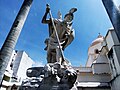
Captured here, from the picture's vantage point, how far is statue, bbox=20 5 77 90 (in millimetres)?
3564

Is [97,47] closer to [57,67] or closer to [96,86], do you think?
[96,86]

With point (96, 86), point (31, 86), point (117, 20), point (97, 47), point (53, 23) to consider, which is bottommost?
point (96, 86)

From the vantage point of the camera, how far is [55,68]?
3.93m

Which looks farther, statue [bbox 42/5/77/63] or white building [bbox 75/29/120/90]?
white building [bbox 75/29/120/90]

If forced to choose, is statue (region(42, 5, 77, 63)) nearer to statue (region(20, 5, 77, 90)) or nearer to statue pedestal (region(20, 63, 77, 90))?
statue (region(20, 5, 77, 90))

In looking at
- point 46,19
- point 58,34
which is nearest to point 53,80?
point 58,34

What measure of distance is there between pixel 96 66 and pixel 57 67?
56.7 ft

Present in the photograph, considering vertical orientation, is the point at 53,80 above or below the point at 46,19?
below

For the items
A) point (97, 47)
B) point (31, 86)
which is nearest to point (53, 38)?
point (31, 86)

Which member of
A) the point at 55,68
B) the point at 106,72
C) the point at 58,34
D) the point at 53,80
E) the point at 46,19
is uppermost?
the point at 46,19

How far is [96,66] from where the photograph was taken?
20078mm

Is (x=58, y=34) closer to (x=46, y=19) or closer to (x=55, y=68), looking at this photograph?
(x=46, y=19)

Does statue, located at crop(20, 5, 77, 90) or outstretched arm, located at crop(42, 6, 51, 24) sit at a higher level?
outstretched arm, located at crop(42, 6, 51, 24)

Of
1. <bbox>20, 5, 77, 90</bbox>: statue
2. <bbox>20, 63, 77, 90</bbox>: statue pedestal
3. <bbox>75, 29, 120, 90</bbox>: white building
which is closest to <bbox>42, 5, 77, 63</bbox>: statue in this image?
<bbox>20, 5, 77, 90</bbox>: statue
